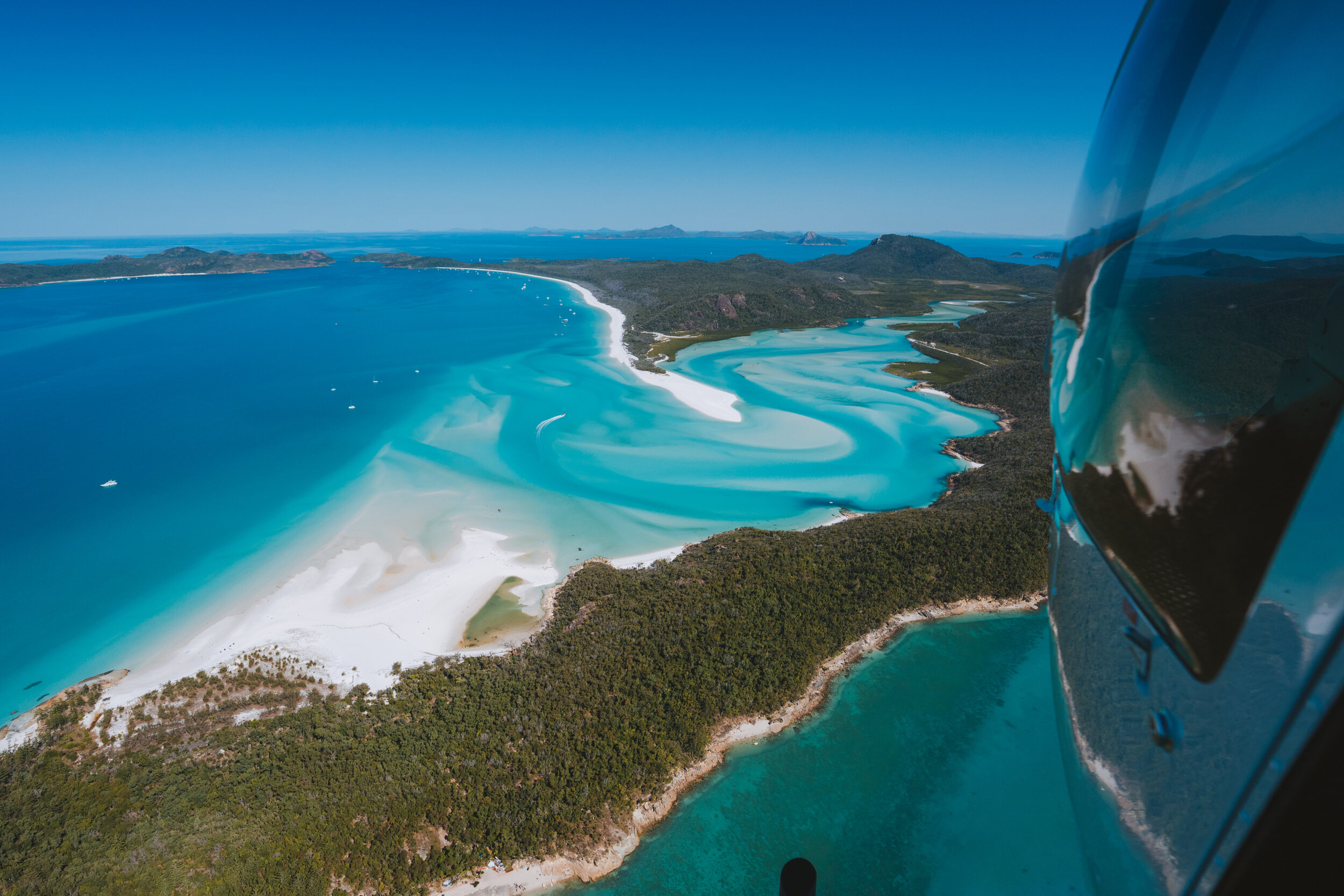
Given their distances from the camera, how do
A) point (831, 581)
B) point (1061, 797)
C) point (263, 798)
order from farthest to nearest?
point (831, 581), point (1061, 797), point (263, 798)

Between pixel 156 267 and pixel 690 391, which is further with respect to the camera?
pixel 156 267

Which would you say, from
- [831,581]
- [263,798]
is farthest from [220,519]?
[831,581]

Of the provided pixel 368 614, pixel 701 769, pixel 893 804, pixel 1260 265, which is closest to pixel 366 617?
pixel 368 614

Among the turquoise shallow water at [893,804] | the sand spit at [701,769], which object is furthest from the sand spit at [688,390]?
the turquoise shallow water at [893,804]

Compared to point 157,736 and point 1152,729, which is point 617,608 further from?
point 1152,729

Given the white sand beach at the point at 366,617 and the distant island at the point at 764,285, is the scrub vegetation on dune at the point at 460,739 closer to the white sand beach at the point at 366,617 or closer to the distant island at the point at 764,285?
the white sand beach at the point at 366,617

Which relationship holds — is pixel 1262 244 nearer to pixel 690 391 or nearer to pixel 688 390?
pixel 690 391
